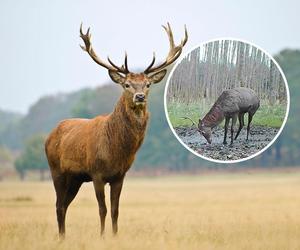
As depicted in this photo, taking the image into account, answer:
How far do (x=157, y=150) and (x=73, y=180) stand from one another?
67.9m

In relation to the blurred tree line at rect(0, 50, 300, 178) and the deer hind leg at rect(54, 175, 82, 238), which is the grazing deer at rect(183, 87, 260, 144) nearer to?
the deer hind leg at rect(54, 175, 82, 238)

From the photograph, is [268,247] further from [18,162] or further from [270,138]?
[18,162]

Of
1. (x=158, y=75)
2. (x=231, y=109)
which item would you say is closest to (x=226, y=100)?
(x=231, y=109)

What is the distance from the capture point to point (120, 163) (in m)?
14.7

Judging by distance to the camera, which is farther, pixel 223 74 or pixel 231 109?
pixel 223 74

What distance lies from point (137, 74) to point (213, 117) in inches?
61.0

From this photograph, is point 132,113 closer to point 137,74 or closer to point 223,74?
point 137,74

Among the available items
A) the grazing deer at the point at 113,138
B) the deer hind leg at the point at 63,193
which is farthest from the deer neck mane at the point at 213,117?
the deer hind leg at the point at 63,193

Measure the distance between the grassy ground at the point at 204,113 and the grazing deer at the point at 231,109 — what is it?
82 millimetres

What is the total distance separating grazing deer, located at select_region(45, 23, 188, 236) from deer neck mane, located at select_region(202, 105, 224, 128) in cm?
94

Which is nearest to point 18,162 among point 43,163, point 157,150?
point 43,163

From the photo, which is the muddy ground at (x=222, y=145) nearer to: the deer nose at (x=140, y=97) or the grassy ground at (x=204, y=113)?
the grassy ground at (x=204, y=113)

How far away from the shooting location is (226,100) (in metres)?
15.2

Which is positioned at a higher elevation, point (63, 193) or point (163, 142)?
point (63, 193)
